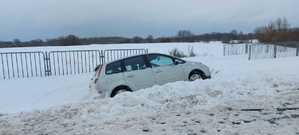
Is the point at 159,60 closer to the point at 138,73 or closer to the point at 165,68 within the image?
the point at 165,68

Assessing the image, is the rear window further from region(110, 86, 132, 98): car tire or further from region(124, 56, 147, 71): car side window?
region(110, 86, 132, 98): car tire

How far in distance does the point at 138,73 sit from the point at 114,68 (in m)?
0.76

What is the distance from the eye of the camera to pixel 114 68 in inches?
353

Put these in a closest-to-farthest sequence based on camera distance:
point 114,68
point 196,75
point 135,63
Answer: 1. point 114,68
2. point 135,63
3. point 196,75

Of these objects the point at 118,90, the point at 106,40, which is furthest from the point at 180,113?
the point at 106,40

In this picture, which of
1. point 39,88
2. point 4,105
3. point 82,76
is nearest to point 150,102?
point 4,105

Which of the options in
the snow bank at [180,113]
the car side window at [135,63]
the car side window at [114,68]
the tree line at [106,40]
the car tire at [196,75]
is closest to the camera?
the snow bank at [180,113]

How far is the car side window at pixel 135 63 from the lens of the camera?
Result: 360 inches

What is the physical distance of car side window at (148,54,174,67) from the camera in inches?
371

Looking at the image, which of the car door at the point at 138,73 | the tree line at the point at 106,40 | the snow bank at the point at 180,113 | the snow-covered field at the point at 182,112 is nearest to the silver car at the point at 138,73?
the car door at the point at 138,73

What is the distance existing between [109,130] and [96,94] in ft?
12.9

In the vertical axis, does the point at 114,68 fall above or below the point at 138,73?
above

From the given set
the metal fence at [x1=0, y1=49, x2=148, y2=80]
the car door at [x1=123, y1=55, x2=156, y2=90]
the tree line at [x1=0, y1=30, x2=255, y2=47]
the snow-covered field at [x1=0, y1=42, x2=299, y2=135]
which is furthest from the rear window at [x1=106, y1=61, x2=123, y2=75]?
the tree line at [x1=0, y1=30, x2=255, y2=47]

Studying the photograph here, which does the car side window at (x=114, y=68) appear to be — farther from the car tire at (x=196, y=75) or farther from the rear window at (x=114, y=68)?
the car tire at (x=196, y=75)
